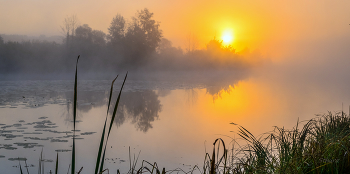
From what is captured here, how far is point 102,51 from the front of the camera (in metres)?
32.8

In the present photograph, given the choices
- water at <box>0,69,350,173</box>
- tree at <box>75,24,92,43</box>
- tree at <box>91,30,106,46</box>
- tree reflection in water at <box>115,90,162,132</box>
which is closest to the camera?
water at <box>0,69,350,173</box>

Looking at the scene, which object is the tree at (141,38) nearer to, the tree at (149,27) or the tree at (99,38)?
the tree at (149,27)

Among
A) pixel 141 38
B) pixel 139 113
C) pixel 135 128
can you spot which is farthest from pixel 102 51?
pixel 135 128

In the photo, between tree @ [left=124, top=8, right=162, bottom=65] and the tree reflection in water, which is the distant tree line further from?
the tree reflection in water

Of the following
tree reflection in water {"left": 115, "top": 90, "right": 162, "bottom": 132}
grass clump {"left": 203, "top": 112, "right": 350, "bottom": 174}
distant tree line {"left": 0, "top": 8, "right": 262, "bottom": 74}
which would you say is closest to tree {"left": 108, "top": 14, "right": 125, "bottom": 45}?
distant tree line {"left": 0, "top": 8, "right": 262, "bottom": 74}

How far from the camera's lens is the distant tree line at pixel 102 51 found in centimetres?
2848

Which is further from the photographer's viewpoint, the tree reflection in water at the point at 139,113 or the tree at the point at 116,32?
the tree at the point at 116,32

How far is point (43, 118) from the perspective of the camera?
758cm

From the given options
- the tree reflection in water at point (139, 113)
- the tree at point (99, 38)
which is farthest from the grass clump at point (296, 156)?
the tree at point (99, 38)

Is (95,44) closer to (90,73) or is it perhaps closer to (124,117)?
(90,73)

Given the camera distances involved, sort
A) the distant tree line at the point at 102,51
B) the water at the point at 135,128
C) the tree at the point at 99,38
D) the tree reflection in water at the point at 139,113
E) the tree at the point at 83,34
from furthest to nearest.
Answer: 1. the tree at the point at 99,38
2. the tree at the point at 83,34
3. the distant tree line at the point at 102,51
4. the tree reflection in water at the point at 139,113
5. the water at the point at 135,128

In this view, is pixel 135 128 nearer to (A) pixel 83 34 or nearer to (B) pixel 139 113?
(B) pixel 139 113

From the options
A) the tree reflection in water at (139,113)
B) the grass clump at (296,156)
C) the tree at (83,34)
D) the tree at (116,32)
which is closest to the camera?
the grass clump at (296,156)

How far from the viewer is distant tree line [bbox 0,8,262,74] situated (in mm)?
28480
